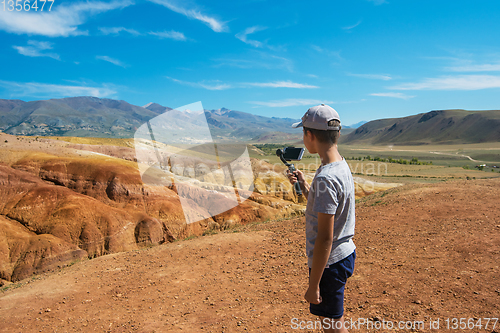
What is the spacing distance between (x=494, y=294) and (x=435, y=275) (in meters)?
1.05

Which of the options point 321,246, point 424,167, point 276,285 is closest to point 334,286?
point 321,246

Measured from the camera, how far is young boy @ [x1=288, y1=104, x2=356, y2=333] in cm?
245

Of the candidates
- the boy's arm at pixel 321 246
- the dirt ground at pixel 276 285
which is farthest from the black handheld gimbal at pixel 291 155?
the dirt ground at pixel 276 285

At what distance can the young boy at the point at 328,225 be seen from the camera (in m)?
2.45

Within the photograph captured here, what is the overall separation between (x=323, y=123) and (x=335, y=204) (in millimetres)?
748

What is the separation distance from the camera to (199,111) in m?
15.1

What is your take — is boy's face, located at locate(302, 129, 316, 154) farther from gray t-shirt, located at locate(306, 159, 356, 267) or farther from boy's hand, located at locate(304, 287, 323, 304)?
boy's hand, located at locate(304, 287, 323, 304)

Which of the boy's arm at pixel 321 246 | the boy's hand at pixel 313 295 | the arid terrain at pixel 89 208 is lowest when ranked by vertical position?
the arid terrain at pixel 89 208

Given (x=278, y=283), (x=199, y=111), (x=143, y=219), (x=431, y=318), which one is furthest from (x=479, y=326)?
(x=143, y=219)

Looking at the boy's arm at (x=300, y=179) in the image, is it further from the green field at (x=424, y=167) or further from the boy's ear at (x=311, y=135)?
the green field at (x=424, y=167)

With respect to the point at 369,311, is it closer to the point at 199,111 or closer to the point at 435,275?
the point at 435,275

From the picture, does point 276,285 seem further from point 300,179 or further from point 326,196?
point 326,196

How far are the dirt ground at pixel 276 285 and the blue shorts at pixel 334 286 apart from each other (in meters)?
2.39

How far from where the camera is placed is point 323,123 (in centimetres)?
259
